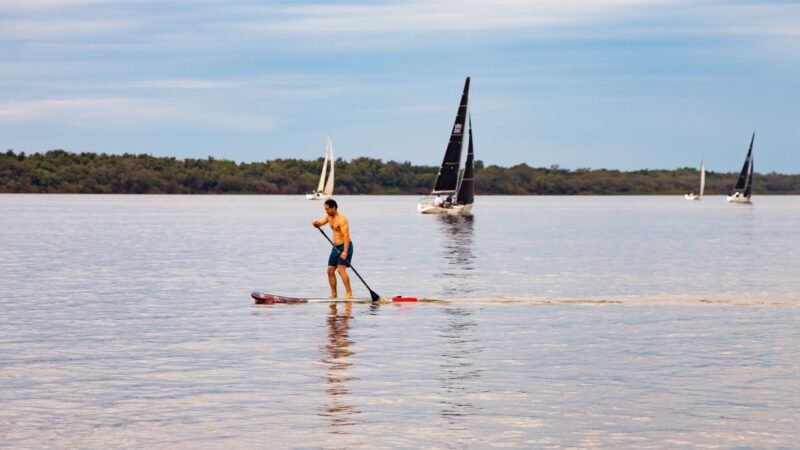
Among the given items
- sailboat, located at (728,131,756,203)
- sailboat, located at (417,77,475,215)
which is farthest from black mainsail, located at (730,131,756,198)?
sailboat, located at (417,77,475,215)

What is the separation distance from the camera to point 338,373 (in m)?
17.8

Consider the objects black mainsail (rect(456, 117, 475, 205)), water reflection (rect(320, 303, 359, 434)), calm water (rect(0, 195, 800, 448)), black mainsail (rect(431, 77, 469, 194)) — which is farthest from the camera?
black mainsail (rect(456, 117, 475, 205))

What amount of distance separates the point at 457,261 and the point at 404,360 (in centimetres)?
2905

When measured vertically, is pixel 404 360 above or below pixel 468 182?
below

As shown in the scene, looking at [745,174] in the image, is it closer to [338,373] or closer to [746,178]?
[746,178]

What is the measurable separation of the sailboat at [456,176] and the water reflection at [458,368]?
71794 mm

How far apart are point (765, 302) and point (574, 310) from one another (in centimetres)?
569

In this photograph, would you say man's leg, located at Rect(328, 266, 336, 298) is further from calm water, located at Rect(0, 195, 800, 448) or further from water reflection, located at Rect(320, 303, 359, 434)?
water reflection, located at Rect(320, 303, 359, 434)

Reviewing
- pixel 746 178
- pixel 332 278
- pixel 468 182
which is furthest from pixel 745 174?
pixel 332 278

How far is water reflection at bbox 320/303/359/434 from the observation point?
14.4m

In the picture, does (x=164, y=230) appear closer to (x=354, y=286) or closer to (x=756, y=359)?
(x=354, y=286)

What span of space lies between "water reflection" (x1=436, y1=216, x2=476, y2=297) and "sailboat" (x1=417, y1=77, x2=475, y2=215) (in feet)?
46.5

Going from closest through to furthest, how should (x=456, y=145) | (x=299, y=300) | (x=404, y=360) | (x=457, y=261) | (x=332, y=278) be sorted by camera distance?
1. (x=404, y=360)
2. (x=299, y=300)
3. (x=332, y=278)
4. (x=457, y=261)
5. (x=456, y=145)

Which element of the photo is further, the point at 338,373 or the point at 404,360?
the point at 404,360
